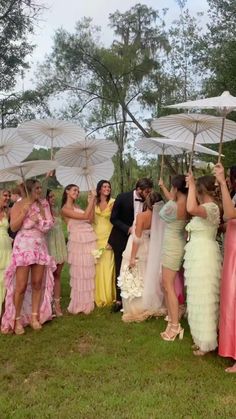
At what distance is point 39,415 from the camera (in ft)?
12.5

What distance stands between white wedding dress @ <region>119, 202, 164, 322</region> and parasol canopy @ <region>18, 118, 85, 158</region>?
1381 millimetres

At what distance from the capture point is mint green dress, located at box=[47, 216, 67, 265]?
664cm

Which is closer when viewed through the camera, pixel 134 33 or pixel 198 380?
pixel 198 380

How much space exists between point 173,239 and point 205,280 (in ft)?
2.51

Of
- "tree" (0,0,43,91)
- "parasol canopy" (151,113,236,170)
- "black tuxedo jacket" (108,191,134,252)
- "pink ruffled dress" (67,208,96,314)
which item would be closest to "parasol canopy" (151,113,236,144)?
"parasol canopy" (151,113,236,170)

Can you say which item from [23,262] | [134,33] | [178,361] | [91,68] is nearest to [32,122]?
[23,262]

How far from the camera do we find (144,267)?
6.38m

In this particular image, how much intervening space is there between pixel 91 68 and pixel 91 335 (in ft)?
68.8

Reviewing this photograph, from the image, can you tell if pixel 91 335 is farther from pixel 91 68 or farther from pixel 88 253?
pixel 91 68

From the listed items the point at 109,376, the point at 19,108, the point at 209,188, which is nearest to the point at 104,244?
the point at 209,188

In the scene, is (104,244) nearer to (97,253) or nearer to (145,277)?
(97,253)

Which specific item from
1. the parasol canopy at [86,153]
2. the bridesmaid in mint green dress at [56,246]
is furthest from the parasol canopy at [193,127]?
the bridesmaid in mint green dress at [56,246]

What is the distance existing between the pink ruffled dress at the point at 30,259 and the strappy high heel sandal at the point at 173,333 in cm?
164

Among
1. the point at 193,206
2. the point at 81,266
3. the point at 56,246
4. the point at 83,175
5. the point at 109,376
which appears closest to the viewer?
the point at 109,376
